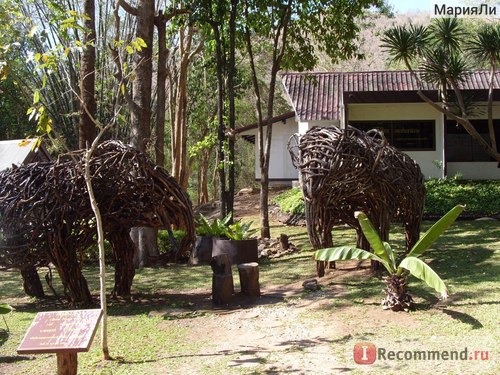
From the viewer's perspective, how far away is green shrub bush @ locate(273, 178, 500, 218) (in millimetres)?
17281

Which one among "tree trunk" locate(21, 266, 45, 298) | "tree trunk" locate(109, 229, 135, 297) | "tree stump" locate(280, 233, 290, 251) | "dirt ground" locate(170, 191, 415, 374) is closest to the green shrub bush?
"tree stump" locate(280, 233, 290, 251)

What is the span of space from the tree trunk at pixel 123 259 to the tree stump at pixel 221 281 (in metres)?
1.47

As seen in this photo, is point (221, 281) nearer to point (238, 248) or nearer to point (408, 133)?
point (238, 248)

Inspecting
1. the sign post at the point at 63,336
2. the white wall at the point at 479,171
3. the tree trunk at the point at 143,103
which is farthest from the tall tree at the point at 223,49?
the white wall at the point at 479,171

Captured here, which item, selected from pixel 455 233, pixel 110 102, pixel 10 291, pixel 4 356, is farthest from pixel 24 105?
pixel 4 356

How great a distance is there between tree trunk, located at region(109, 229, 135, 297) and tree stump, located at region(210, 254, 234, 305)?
4.81 ft

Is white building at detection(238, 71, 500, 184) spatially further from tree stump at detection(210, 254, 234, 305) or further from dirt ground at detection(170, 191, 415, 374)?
tree stump at detection(210, 254, 234, 305)

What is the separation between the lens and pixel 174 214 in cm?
871

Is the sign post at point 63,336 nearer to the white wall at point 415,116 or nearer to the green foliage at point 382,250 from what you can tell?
the green foliage at point 382,250

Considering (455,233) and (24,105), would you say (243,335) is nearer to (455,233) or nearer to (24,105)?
(455,233)

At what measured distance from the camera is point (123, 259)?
31.2 feet

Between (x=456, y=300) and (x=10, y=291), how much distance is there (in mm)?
7640

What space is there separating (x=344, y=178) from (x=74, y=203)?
3.93 m

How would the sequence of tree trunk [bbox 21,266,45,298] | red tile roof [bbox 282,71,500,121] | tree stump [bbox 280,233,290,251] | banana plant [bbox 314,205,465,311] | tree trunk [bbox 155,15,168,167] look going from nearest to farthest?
banana plant [bbox 314,205,465,311]
tree trunk [bbox 21,266,45,298]
tree stump [bbox 280,233,290,251]
tree trunk [bbox 155,15,168,167]
red tile roof [bbox 282,71,500,121]
